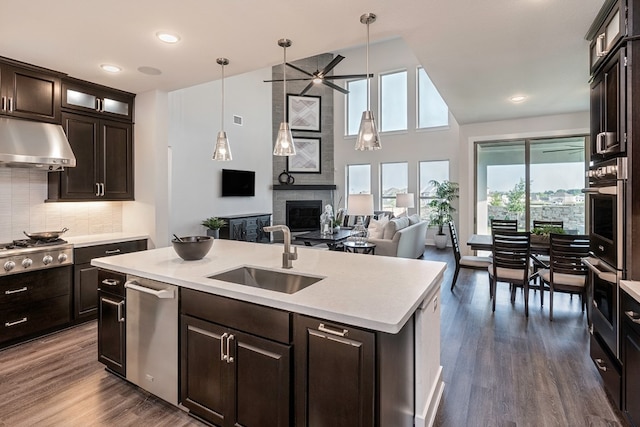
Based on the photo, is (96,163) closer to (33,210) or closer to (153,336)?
(33,210)

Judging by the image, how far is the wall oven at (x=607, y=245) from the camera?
2002 mm

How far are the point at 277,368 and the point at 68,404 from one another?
165cm

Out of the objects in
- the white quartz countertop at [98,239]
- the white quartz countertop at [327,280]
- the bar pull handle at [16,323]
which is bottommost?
the bar pull handle at [16,323]

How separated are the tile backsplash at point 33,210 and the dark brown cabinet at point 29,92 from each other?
61 cm

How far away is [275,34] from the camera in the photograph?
2.63 m

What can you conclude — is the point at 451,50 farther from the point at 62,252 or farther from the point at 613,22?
the point at 62,252

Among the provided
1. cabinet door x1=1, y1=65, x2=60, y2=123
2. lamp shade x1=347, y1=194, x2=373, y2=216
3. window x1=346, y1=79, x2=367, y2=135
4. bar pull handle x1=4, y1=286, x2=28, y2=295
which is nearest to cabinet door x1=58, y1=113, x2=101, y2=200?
cabinet door x1=1, y1=65, x2=60, y2=123

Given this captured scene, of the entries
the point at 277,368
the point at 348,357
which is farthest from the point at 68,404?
the point at 348,357

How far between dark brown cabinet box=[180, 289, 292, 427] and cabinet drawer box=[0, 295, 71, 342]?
6.82 ft

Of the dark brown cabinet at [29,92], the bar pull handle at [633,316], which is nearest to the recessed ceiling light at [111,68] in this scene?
the dark brown cabinet at [29,92]

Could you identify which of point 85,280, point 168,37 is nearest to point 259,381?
point 168,37

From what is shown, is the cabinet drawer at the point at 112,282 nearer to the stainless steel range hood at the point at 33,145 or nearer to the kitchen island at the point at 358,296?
the kitchen island at the point at 358,296

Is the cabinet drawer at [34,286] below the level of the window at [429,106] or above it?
below

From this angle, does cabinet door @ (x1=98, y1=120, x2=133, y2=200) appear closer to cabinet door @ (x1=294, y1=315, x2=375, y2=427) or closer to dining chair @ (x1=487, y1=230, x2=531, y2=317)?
cabinet door @ (x1=294, y1=315, x2=375, y2=427)
